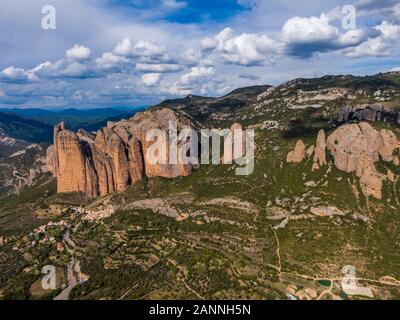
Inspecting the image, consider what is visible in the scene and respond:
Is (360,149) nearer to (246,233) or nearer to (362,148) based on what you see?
(362,148)

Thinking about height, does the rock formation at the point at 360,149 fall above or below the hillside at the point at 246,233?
above

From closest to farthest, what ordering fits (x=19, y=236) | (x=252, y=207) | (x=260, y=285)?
(x=260, y=285), (x=252, y=207), (x=19, y=236)

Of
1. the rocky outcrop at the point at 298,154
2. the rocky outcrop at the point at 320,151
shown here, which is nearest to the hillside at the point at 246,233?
the rocky outcrop at the point at 320,151

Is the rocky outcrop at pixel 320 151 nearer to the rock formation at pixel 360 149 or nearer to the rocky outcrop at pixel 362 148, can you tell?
the rock formation at pixel 360 149

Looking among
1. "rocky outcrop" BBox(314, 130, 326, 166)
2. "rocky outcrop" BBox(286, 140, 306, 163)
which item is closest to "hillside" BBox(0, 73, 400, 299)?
"rocky outcrop" BBox(314, 130, 326, 166)

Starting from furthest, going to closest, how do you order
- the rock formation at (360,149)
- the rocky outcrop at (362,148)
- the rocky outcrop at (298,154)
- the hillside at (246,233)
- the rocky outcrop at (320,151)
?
the rocky outcrop at (298,154) < the rocky outcrop at (320,151) < the rocky outcrop at (362,148) < the rock formation at (360,149) < the hillside at (246,233)
